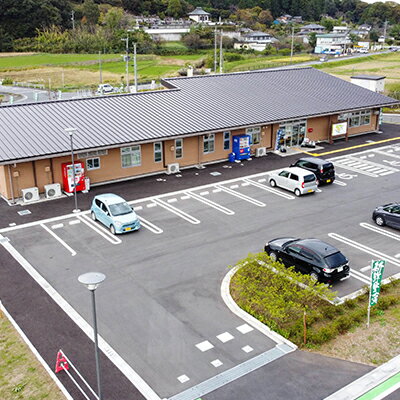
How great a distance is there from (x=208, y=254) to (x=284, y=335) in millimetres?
6706

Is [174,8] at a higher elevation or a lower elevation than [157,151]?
higher

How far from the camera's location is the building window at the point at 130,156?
3170 centimetres

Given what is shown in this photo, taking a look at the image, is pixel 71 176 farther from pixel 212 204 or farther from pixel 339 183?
pixel 339 183

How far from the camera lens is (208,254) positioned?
2245 cm

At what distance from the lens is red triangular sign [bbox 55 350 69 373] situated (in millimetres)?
14766

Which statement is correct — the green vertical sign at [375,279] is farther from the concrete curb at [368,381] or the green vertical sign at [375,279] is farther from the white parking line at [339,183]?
the white parking line at [339,183]

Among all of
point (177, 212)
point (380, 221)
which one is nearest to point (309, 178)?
point (380, 221)

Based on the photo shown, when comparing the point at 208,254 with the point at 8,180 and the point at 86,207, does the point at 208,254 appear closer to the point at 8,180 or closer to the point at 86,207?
the point at 86,207

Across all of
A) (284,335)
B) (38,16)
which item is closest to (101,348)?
(284,335)

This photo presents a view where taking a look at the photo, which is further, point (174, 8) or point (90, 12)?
point (174, 8)

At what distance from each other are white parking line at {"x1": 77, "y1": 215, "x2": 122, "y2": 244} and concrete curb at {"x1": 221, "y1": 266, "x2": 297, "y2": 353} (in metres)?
6.39

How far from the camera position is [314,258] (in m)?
19.7

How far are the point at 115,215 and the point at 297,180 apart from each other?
11.3 metres

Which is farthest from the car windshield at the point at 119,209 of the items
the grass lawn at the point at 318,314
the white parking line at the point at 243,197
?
the grass lawn at the point at 318,314
